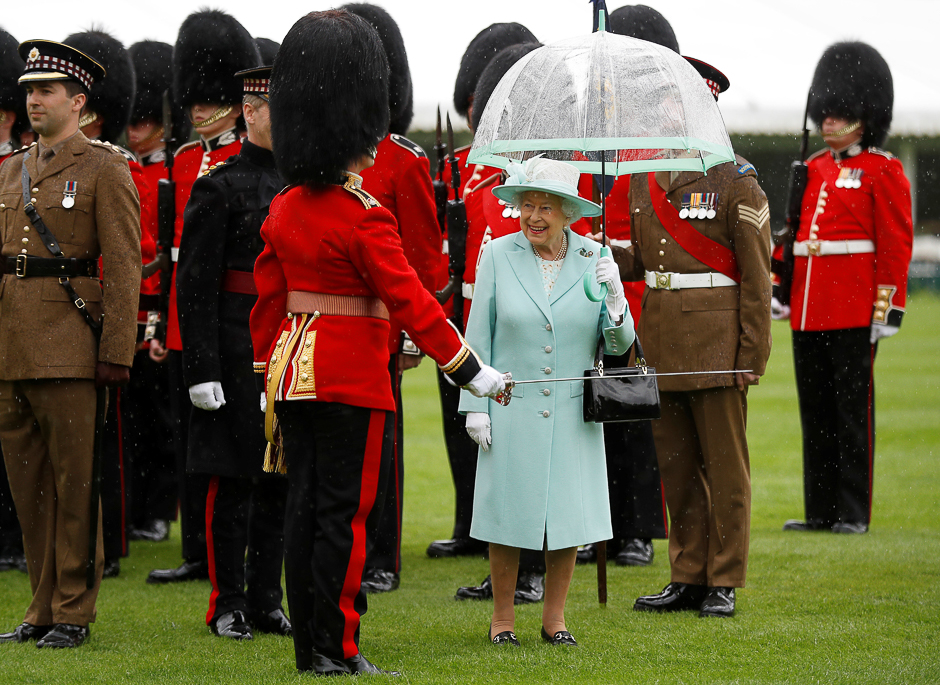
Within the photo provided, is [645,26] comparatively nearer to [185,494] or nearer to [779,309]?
[779,309]

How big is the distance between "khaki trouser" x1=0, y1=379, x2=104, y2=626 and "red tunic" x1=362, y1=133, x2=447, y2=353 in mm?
1330

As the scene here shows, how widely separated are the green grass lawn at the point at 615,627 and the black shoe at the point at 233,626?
52 millimetres

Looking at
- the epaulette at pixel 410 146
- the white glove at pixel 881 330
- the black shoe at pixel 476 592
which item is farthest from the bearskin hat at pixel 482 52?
the black shoe at pixel 476 592

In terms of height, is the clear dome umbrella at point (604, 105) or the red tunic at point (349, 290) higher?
the clear dome umbrella at point (604, 105)

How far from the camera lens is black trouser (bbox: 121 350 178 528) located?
681cm

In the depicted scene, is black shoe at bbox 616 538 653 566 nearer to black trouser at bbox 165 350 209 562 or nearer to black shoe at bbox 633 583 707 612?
black shoe at bbox 633 583 707 612

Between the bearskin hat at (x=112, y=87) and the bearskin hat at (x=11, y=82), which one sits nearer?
the bearskin hat at (x=11, y=82)

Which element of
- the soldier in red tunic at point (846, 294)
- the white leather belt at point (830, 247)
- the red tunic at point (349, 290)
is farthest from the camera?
the white leather belt at point (830, 247)

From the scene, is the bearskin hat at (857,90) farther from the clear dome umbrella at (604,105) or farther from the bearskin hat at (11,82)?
the bearskin hat at (11,82)

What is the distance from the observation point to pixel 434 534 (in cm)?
686

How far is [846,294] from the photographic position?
665 centimetres

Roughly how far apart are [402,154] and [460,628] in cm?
192

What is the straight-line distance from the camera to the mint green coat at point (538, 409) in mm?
4250

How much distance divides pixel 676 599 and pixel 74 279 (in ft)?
8.22
